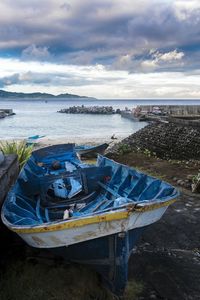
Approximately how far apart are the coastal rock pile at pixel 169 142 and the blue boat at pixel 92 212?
10.3 metres

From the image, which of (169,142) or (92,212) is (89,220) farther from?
(169,142)

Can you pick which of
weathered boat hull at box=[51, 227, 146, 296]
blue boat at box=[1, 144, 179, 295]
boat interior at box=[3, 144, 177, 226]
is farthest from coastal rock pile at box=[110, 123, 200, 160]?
weathered boat hull at box=[51, 227, 146, 296]

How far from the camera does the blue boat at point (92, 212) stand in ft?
17.2

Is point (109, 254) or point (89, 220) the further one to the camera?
point (109, 254)

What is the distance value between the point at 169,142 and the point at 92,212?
15433 millimetres

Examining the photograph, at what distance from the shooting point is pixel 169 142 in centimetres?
2142

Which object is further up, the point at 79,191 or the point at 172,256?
the point at 79,191

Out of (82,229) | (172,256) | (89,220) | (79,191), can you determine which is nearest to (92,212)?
(82,229)

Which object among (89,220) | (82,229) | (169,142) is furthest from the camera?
(169,142)

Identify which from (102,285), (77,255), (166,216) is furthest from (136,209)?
(166,216)

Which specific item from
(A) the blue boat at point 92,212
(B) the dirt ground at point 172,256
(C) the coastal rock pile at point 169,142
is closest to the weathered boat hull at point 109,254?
(A) the blue boat at point 92,212

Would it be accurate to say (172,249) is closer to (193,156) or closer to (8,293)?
(8,293)

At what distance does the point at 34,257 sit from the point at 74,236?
2044 millimetres

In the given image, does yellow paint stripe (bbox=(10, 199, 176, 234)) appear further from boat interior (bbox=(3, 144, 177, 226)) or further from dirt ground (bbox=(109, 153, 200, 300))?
dirt ground (bbox=(109, 153, 200, 300))
